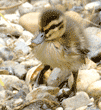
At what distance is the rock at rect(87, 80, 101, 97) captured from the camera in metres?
1.61

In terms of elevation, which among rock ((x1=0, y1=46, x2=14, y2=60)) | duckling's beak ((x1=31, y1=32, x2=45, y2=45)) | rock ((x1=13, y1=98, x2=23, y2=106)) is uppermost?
duckling's beak ((x1=31, y1=32, x2=45, y2=45))

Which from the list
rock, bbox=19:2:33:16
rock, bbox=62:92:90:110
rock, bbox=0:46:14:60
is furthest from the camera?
rock, bbox=19:2:33:16

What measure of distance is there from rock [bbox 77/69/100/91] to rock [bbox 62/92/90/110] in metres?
0.15

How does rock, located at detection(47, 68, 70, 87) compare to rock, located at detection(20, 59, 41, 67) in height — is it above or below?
below

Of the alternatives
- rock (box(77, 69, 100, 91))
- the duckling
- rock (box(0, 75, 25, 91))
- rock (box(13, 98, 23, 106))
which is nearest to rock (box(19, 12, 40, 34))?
the duckling

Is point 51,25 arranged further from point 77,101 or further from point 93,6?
point 93,6

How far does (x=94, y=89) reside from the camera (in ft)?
5.37

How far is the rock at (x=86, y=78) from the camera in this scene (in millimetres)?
1788

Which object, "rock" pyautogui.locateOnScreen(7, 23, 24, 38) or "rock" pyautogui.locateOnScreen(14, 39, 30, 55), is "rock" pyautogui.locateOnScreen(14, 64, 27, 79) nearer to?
"rock" pyautogui.locateOnScreen(14, 39, 30, 55)

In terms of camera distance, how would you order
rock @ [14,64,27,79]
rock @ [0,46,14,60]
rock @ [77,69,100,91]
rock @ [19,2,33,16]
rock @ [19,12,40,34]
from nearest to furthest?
rock @ [77,69,100,91] < rock @ [14,64,27,79] < rock @ [0,46,14,60] < rock @ [19,12,40,34] < rock @ [19,2,33,16]

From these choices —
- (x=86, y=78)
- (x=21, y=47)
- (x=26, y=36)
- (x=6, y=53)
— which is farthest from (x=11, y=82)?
(x=26, y=36)

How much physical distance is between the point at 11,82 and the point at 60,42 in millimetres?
694

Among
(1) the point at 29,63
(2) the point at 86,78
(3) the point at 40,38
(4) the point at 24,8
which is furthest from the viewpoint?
(4) the point at 24,8

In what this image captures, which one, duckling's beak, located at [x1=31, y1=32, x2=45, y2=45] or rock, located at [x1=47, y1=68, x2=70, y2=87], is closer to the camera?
duckling's beak, located at [x1=31, y1=32, x2=45, y2=45]
